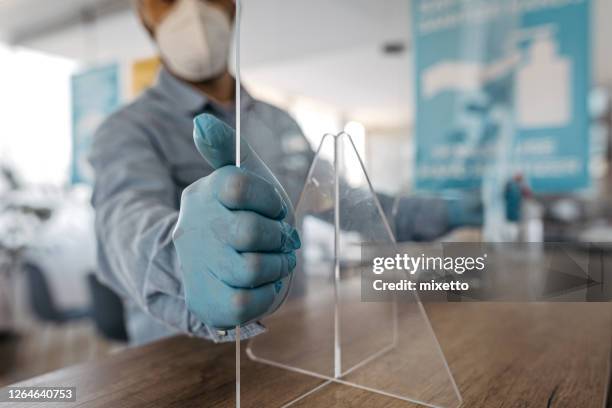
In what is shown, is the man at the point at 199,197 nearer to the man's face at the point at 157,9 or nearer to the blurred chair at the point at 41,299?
the man's face at the point at 157,9

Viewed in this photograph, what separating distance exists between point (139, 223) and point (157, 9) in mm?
499

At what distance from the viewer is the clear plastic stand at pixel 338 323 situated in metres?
0.49

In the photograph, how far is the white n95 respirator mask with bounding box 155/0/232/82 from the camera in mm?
632

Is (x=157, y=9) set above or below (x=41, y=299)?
above

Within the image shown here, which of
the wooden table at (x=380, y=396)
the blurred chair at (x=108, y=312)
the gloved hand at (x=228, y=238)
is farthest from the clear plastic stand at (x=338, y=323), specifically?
the blurred chair at (x=108, y=312)

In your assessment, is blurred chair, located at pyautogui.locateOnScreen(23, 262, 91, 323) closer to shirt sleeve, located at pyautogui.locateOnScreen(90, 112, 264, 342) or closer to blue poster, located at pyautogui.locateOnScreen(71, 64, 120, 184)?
blue poster, located at pyautogui.locateOnScreen(71, 64, 120, 184)

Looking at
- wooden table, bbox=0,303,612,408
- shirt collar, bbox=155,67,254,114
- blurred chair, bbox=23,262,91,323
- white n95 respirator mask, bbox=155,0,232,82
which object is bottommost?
blurred chair, bbox=23,262,91,323

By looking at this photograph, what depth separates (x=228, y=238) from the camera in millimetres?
350

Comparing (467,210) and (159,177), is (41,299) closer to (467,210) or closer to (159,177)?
(159,177)

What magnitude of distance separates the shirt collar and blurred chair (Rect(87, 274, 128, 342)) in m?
1.36

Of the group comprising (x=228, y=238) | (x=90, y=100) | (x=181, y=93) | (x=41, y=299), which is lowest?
(x=41, y=299)

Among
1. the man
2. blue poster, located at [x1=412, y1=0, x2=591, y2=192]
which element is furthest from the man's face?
blue poster, located at [x1=412, y1=0, x2=591, y2=192]

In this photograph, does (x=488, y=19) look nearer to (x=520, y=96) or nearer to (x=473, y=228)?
(x=520, y=96)

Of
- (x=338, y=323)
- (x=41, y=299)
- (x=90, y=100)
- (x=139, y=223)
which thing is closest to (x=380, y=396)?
(x=338, y=323)
